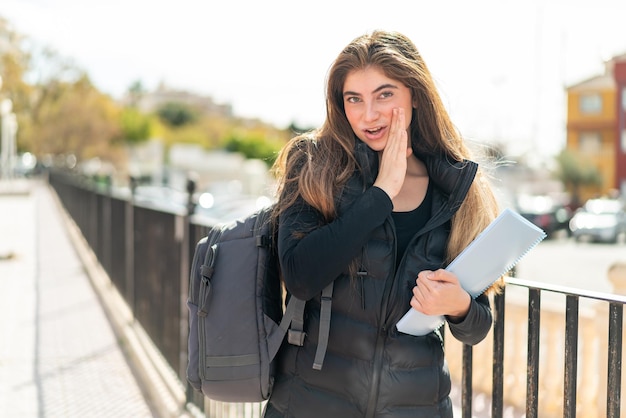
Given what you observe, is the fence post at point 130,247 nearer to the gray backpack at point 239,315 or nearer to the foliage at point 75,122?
the gray backpack at point 239,315

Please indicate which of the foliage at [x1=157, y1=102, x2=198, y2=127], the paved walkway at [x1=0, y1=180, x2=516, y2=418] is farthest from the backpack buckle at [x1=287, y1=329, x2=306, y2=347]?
the foliage at [x1=157, y1=102, x2=198, y2=127]

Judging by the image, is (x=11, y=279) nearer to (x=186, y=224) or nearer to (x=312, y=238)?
(x=186, y=224)

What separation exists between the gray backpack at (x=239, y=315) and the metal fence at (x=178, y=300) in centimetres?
68

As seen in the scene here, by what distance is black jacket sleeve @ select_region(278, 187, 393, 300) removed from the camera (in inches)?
73.2

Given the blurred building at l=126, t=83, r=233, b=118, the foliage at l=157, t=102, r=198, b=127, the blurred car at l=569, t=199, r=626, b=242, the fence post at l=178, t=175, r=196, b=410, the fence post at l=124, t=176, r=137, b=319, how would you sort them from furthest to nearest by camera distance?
1. the blurred building at l=126, t=83, r=233, b=118
2. the foliage at l=157, t=102, r=198, b=127
3. the blurred car at l=569, t=199, r=626, b=242
4. the fence post at l=124, t=176, r=137, b=319
5. the fence post at l=178, t=175, r=196, b=410

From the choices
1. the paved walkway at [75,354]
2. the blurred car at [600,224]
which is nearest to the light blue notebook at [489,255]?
the paved walkway at [75,354]

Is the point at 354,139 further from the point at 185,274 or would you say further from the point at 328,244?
the point at 185,274

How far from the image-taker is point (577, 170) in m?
50.5

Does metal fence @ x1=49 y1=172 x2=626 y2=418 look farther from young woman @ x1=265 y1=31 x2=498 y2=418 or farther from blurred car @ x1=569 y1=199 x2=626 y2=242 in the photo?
blurred car @ x1=569 y1=199 x2=626 y2=242

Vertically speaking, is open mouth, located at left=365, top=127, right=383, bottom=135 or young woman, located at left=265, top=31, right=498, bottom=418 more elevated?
open mouth, located at left=365, top=127, right=383, bottom=135

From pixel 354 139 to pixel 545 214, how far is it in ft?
108

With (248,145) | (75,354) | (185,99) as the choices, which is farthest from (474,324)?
(185,99)

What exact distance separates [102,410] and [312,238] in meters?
3.80

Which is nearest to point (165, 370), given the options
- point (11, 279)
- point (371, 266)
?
point (371, 266)
